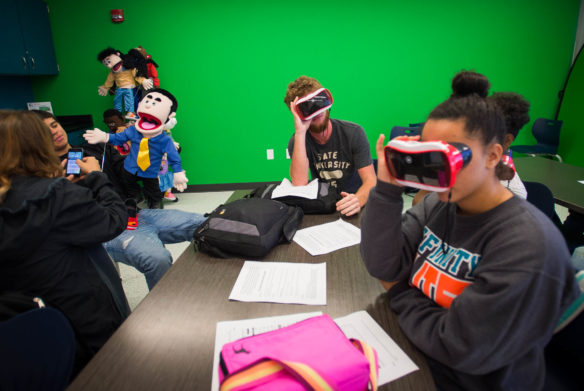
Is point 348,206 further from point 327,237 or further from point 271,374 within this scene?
point 271,374

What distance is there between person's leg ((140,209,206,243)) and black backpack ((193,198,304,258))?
617 millimetres

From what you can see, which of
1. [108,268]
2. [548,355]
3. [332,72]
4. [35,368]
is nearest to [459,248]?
[548,355]

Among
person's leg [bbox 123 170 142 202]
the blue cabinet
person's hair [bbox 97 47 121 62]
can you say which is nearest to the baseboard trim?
person's leg [bbox 123 170 142 202]

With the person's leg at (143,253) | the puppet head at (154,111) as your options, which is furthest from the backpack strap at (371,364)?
the puppet head at (154,111)

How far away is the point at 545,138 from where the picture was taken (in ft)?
11.9

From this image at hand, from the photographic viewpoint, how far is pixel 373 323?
2.48 ft

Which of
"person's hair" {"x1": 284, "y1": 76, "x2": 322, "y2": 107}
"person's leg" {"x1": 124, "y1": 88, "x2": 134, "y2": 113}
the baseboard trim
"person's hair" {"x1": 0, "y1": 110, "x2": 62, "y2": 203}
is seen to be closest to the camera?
"person's hair" {"x1": 0, "y1": 110, "x2": 62, "y2": 203}

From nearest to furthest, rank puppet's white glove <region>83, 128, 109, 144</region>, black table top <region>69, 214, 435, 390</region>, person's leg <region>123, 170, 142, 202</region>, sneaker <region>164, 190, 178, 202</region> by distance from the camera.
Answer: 1. black table top <region>69, 214, 435, 390</region>
2. puppet's white glove <region>83, 128, 109, 144</region>
3. person's leg <region>123, 170, 142, 202</region>
4. sneaker <region>164, 190, 178, 202</region>

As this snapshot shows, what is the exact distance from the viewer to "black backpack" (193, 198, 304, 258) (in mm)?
1026

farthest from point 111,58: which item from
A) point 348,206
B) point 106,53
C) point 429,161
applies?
point 429,161

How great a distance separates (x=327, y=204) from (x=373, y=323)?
0.69 metres

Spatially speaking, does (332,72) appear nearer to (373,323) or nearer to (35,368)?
(373,323)

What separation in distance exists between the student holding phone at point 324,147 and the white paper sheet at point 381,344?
86 centimetres

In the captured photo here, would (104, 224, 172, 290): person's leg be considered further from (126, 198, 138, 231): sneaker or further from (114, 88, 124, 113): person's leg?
(114, 88, 124, 113): person's leg
